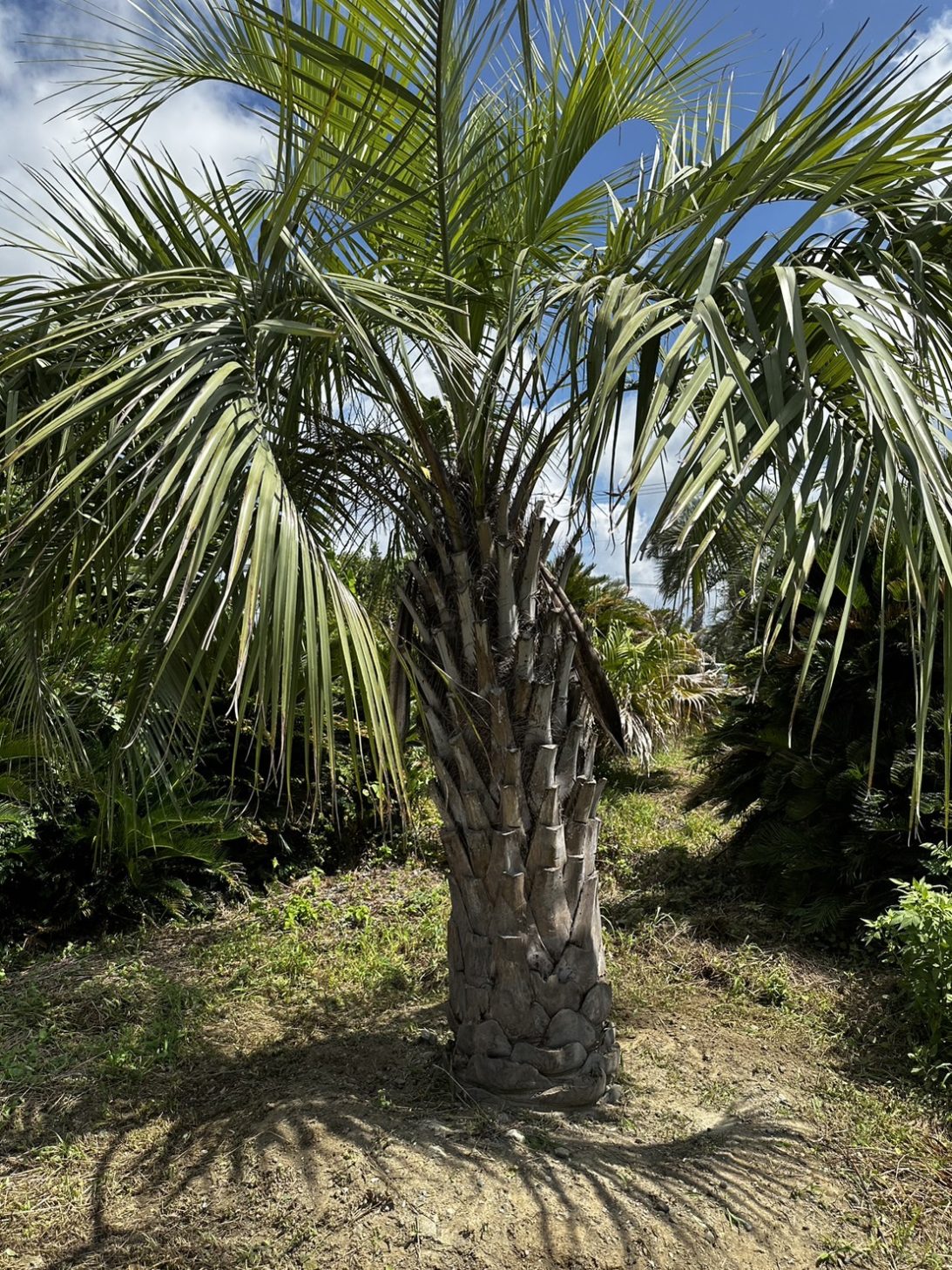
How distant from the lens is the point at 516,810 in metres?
3.28

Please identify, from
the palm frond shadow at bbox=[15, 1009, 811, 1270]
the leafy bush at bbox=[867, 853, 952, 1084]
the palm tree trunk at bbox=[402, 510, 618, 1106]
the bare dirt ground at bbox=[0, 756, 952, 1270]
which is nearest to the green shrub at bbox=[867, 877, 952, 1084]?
the leafy bush at bbox=[867, 853, 952, 1084]

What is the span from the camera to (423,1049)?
156 inches

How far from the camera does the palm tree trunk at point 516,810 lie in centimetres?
330

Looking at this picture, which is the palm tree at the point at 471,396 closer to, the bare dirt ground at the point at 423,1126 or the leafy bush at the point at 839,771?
the bare dirt ground at the point at 423,1126

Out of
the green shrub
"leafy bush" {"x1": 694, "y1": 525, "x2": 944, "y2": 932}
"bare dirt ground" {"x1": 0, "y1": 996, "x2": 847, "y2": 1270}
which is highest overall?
"leafy bush" {"x1": 694, "y1": 525, "x2": 944, "y2": 932}

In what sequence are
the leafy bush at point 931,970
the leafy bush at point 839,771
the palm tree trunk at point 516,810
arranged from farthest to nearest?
the leafy bush at point 839,771
the leafy bush at point 931,970
the palm tree trunk at point 516,810

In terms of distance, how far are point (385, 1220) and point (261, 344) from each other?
96.3 inches

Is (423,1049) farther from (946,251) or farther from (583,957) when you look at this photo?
(946,251)

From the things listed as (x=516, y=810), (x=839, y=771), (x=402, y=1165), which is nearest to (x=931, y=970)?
(x=839, y=771)

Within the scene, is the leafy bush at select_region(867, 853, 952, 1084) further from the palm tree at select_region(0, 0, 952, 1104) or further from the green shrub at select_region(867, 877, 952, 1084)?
the palm tree at select_region(0, 0, 952, 1104)

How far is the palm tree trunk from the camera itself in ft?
10.8

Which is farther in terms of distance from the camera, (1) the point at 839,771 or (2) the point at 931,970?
(1) the point at 839,771

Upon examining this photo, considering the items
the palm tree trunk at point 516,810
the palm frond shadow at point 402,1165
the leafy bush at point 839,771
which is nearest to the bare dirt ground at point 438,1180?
the palm frond shadow at point 402,1165

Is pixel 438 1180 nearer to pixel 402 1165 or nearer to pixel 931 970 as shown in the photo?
pixel 402 1165
